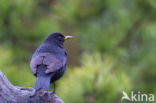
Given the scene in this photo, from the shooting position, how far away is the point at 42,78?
13.1ft

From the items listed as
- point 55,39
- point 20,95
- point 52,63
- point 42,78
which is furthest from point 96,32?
point 20,95

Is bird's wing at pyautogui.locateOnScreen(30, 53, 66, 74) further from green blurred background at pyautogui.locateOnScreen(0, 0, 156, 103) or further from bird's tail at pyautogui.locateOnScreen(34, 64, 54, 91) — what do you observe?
green blurred background at pyautogui.locateOnScreen(0, 0, 156, 103)

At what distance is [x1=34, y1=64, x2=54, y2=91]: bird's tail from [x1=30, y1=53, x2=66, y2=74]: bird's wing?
1.4 inches

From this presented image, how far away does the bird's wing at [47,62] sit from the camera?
13.1 feet

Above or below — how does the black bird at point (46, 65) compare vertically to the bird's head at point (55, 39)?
below

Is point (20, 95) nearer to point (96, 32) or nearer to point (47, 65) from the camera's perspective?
point (47, 65)

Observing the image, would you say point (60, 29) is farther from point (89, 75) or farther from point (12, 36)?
point (89, 75)

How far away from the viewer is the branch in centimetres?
364

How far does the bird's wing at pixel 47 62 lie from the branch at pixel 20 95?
23cm

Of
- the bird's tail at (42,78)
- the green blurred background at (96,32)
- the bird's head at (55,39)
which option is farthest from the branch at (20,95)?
the green blurred background at (96,32)

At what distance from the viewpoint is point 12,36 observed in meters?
6.52

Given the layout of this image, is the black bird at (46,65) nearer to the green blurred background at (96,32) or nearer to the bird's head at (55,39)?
the bird's head at (55,39)

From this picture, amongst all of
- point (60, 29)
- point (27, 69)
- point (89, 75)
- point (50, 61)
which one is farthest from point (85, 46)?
point (50, 61)

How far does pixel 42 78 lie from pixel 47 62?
0.48ft
